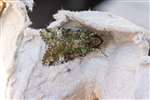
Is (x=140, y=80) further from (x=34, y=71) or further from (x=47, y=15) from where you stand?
(x=47, y=15)

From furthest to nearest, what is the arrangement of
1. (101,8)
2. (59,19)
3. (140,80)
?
1. (101,8)
2. (59,19)
3. (140,80)

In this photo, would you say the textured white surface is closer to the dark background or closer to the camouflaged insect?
the camouflaged insect

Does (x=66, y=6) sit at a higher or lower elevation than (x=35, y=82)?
higher

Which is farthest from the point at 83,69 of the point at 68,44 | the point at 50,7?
the point at 50,7

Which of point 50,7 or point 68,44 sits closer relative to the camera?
point 68,44

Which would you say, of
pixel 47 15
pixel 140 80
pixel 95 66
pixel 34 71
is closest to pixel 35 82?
pixel 34 71

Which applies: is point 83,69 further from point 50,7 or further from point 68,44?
point 50,7

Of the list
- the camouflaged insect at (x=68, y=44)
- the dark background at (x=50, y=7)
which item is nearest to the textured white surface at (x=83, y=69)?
the camouflaged insect at (x=68, y=44)
